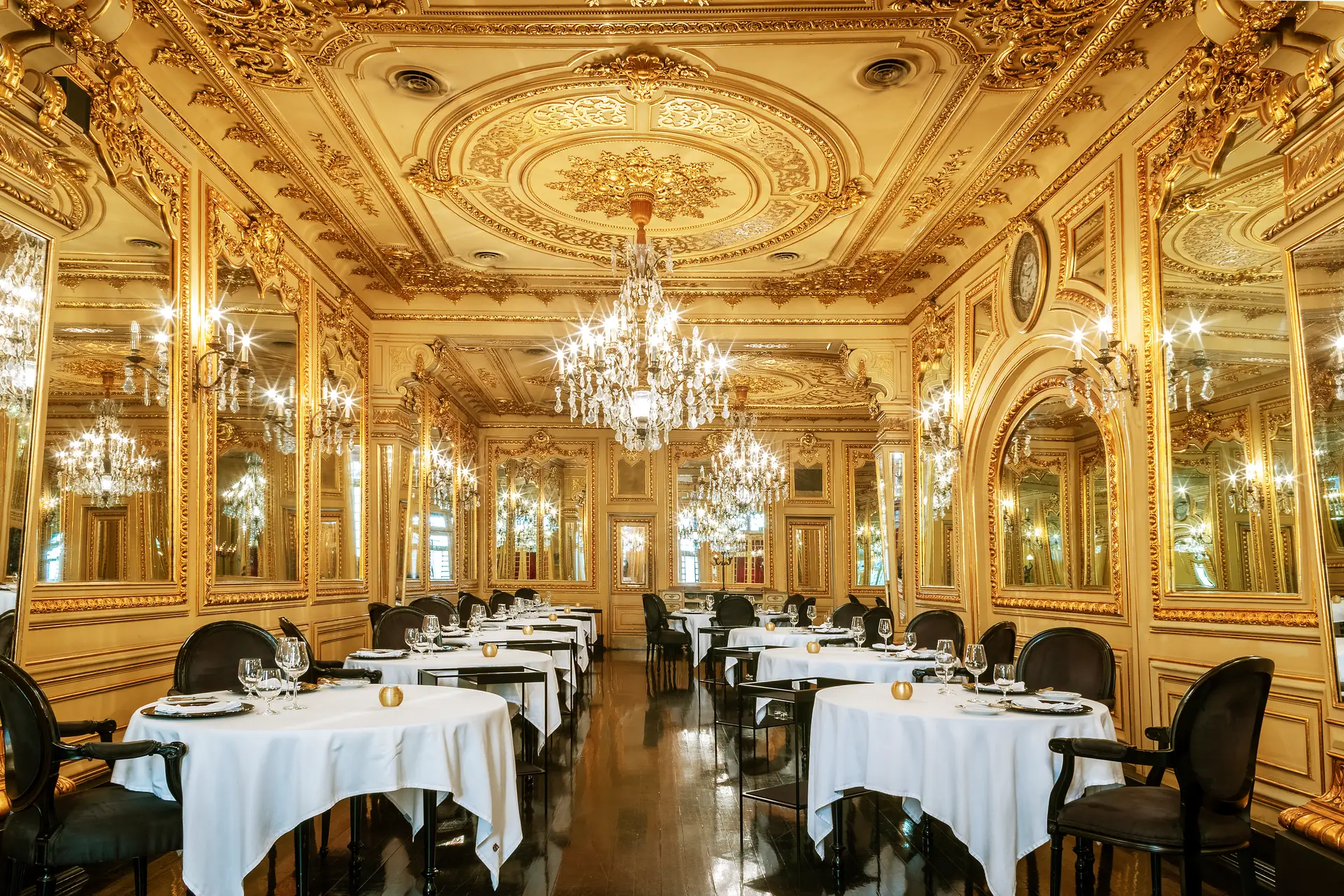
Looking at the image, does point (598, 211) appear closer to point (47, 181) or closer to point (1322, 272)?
point (47, 181)

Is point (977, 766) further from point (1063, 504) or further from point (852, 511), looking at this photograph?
point (852, 511)

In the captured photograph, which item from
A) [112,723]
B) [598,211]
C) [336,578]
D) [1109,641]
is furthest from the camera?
[336,578]

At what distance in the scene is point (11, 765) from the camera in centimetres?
310

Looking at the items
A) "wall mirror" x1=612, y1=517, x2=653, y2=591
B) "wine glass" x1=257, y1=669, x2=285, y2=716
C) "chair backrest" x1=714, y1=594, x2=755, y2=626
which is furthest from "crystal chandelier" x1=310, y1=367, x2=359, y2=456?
"wall mirror" x1=612, y1=517, x2=653, y2=591

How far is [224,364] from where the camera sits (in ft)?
20.7

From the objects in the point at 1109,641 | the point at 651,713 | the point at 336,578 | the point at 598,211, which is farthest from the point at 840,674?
the point at 336,578

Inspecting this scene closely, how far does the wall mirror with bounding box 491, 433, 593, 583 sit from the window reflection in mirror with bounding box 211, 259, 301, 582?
8.98 m

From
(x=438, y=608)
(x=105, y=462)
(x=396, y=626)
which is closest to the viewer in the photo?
(x=105, y=462)

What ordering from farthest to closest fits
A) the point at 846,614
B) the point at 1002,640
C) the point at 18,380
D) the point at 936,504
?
the point at 846,614 < the point at 936,504 < the point at 1002,640 < the point at 18,380

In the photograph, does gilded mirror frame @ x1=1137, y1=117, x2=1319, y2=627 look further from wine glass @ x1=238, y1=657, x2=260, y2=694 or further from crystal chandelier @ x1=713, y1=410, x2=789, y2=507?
crystal chandelier @ x1=713, y1=410, x2=789, y2=507

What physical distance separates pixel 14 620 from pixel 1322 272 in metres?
4.96

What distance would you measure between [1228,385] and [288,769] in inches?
175

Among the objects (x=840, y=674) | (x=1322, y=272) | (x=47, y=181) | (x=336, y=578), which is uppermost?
(x=47, y=181)

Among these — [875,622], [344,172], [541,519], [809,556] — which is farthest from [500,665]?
[809,556]
